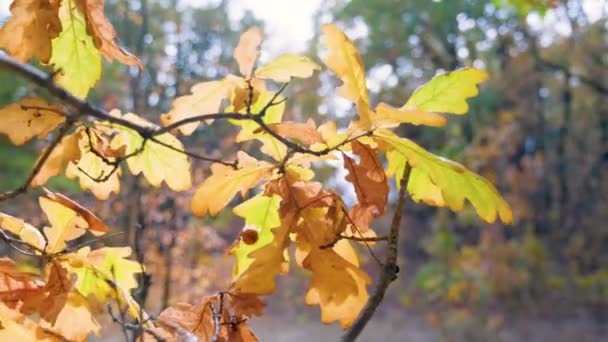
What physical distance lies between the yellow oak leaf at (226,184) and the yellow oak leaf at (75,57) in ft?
0.51

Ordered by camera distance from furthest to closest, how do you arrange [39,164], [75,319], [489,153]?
[489,153] < [75,319] < [39,164]

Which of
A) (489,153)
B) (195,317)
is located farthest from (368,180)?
(489,153)

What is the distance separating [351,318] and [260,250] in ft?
0.35

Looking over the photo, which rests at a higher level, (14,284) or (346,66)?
(346,66)

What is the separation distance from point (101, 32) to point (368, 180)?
285 mm

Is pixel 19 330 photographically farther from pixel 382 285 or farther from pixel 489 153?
pixel 489 153

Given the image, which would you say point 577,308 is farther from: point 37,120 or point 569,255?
point 37,120

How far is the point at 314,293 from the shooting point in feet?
2.04

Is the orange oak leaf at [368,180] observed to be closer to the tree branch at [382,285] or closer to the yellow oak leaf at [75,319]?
the tree branch at [382,285]

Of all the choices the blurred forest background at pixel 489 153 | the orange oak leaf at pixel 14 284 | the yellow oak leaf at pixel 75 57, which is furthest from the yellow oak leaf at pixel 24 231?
the blurred forest background at pixel 489 153

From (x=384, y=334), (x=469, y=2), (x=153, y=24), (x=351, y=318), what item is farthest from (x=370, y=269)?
(x=351, y=318)

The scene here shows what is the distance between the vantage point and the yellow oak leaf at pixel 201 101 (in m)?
0.64

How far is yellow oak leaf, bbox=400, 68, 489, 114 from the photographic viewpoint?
0.60 metres

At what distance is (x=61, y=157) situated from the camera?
64 centimetres
